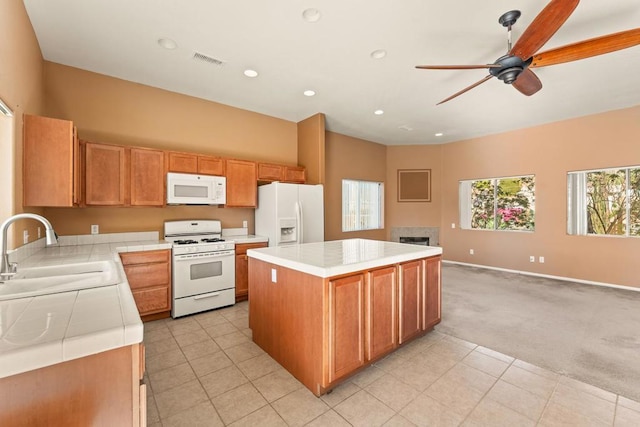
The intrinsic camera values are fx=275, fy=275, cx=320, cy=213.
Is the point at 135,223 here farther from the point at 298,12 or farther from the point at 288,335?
the point at 298,12

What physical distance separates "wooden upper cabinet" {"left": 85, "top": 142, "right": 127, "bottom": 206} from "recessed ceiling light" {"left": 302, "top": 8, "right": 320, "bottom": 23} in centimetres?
270

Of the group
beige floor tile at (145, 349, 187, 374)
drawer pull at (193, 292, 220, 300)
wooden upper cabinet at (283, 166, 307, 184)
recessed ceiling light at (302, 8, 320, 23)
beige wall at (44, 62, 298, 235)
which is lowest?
beige floor tile at (145, 349, 187, 374)

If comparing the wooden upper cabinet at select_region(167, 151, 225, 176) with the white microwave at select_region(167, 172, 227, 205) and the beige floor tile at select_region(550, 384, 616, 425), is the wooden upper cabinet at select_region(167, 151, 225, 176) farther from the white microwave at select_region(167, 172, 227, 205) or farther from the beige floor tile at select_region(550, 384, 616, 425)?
the beige floor tile at select_region(550, 384, 616, 425)

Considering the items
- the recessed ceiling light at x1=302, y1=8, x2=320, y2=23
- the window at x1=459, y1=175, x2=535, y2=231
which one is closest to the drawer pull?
the recessed ceiling light at x1=302, y1=8, x2=320, y2=23

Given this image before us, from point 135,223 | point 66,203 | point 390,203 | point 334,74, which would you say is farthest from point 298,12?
point 390,203

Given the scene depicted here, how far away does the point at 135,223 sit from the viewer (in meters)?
3.79

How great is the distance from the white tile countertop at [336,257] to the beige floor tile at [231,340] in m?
0.94

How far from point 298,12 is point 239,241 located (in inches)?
113

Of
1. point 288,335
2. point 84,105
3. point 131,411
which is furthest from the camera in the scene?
point 84,105

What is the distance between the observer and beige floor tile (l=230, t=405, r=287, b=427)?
5.72 ft

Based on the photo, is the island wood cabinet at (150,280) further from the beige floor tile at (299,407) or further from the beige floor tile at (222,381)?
the beige floor tile at (299,407)

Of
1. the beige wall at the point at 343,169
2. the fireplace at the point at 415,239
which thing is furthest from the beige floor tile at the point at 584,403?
the fireplace at the point at 415,239

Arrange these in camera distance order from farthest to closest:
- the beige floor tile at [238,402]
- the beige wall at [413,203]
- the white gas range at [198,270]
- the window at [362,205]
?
the beige wall at [413,203], the window at [362,205], the white gas range at [198,270], the beige floor tile at [238,402]

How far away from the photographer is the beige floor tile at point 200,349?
2.59 metres
